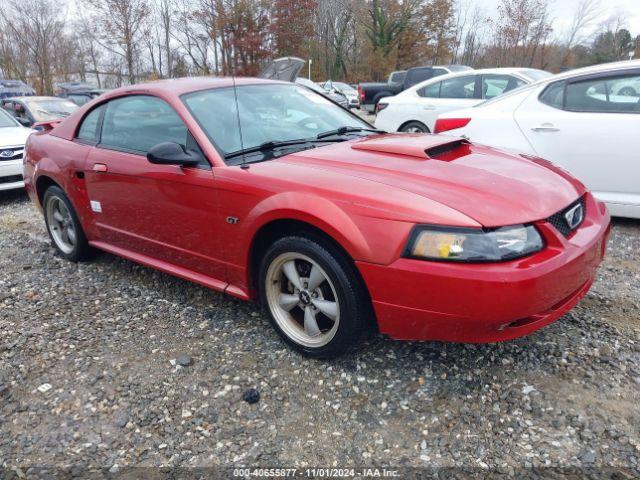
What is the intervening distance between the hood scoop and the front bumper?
0.79m

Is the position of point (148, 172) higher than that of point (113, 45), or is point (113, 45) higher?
point (113, 45)

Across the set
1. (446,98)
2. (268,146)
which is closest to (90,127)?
(268,146)

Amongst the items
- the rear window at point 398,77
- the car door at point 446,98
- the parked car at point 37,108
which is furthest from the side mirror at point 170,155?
the rear window at point 398,77

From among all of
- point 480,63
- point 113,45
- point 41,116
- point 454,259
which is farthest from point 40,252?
point 480,63

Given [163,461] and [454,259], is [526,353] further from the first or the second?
[163,461]

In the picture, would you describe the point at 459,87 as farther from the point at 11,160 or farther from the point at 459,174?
the point at 11,160

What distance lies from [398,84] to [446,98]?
1016 centimetres

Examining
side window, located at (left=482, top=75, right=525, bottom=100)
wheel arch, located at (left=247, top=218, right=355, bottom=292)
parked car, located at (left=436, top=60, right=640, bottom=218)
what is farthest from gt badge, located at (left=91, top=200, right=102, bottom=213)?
side window, located at (left=482, top=75, right=525, bottom=100)

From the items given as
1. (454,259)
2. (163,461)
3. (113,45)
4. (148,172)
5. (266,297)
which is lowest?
(163,461)

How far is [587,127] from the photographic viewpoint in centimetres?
443

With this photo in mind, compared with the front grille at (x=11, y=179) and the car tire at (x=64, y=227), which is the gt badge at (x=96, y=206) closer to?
the car tire at (x=64, y=227)

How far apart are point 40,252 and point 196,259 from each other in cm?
242

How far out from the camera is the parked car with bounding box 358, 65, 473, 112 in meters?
15.4

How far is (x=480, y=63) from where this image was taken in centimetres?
3688
